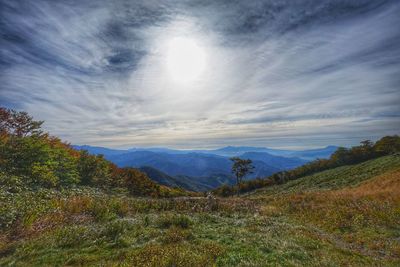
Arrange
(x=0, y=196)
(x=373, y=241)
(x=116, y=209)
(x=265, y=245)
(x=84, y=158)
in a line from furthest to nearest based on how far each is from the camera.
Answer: (x=84, y=158)
(x=116, y=209)
(x=0, y=196)
(x=373, y=241)
(x=265, y=245)

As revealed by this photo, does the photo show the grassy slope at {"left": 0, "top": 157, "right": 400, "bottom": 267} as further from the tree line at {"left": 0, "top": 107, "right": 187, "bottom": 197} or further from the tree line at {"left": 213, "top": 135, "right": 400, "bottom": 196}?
the tree line at {"left": 213, "top": 135, "right": 400, "bottom": 196}

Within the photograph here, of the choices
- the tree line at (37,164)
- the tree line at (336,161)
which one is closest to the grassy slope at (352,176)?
the tree line at (336,161)

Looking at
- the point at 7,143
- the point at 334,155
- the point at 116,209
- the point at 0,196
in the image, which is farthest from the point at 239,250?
the point at 334,155

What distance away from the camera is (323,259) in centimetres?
884

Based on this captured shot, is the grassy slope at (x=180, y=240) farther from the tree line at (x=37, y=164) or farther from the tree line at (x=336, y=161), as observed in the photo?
the tree line at (x=336, y=161)

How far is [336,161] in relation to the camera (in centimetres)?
9550

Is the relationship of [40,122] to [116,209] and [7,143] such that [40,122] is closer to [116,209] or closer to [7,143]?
Result: [7,143]

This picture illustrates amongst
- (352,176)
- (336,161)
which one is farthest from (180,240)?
(336,161)

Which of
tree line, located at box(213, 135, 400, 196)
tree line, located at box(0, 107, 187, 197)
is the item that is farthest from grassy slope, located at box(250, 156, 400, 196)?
tree line, located at box(0, 107, 187, 197)

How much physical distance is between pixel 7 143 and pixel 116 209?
1987cm

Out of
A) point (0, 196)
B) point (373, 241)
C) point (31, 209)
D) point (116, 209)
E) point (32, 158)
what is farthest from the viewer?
point (32, 158)

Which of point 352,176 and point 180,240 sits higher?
point 180,240

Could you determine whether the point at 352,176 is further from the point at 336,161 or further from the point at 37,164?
the point at 37,164

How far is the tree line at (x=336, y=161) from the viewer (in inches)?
3477
